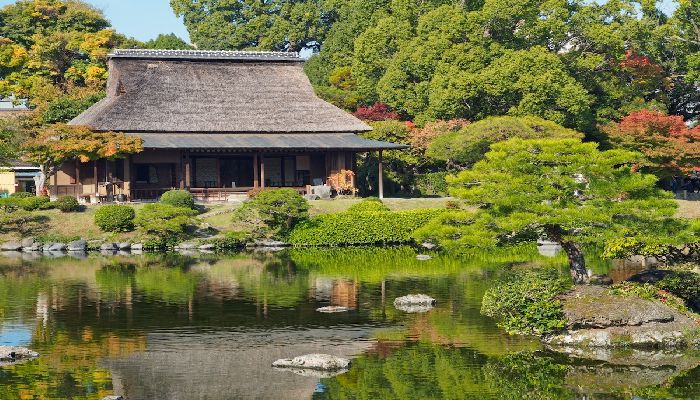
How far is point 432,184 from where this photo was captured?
56656mm

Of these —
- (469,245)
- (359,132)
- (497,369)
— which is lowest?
(497,369)

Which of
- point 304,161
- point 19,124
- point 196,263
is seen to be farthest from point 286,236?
point 19,124

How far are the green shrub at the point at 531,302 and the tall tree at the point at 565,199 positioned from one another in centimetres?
117

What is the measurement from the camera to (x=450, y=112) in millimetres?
55906

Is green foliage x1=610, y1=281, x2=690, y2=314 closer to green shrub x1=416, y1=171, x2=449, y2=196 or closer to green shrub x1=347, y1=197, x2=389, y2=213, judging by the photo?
green shrub x1=347, y1=197, x2=389, y2=213

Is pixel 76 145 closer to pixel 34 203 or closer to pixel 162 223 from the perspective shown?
pixel 34 203

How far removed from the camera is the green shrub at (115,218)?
1740 inches

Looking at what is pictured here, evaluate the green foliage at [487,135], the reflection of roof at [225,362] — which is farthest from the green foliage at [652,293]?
the green foliage at [487,135]

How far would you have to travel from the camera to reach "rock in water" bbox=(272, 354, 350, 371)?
20.2 meters

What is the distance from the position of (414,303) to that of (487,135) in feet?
78.8

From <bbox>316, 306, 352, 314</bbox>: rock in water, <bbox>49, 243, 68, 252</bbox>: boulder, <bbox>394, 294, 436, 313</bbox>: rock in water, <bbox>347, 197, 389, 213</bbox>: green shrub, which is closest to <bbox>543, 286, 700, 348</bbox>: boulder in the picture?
<bbox>394, 294, 436, 313</bbox>: rock in water

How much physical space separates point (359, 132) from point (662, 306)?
34351 mm

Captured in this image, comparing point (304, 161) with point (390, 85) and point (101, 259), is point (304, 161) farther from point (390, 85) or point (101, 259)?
point (101, 259)

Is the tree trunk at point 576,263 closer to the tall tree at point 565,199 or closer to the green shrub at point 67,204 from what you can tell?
the tall tree at point 565,199
